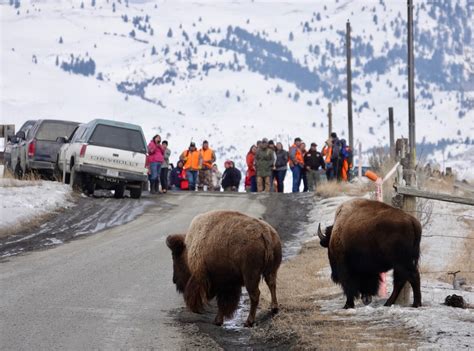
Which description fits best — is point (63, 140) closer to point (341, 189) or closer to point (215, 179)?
point (341, 189)

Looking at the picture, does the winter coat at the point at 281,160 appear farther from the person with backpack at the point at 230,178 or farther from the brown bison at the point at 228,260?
the brown bison at the point at 228,260

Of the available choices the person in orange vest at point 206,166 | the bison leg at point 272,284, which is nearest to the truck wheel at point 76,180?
the person in orange vest at point 206,166

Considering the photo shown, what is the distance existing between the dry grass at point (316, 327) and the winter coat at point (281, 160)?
2056 centimetres

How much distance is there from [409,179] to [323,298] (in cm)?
181

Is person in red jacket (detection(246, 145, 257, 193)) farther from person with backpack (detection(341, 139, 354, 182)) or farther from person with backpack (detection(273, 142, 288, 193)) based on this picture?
person with backpack (detection(341, 139, 354, 182))

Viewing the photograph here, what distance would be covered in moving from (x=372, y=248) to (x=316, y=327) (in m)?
1.34

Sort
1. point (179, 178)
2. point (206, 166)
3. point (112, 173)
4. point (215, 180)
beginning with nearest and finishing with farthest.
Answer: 1. point (112, 173)
2. point (206, 166)
3. point (179, 178)
4. point (215, 180)

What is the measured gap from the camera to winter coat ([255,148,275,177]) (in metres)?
35.2

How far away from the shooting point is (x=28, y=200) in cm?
2677

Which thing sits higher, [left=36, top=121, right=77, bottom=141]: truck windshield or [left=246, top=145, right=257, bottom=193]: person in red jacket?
[left=36, top=121, right=77, bottom=141]: truck windshield

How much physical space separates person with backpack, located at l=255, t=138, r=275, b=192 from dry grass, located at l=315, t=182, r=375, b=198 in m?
2.36

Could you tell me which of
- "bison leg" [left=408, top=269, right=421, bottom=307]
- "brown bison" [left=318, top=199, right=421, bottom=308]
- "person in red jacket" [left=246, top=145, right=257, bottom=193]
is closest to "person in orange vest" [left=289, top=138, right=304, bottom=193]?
"person in red jacket" [left=246, top=145, right=257, bottom=193]

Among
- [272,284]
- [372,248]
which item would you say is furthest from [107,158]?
[372,248]

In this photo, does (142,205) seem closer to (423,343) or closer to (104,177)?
(104,177)
